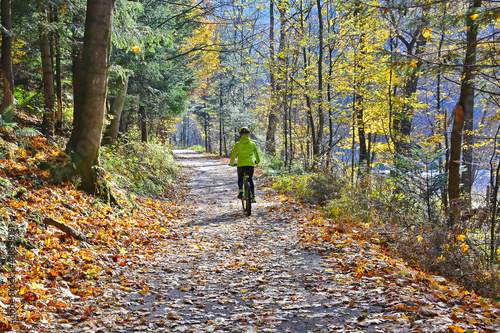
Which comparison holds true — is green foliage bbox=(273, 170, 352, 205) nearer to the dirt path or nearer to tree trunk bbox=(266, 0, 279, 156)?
the dirt path

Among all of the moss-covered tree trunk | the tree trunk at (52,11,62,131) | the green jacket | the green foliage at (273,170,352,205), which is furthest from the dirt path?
the moss-covered tree trunk

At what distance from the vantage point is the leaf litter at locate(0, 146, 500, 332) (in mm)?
3443

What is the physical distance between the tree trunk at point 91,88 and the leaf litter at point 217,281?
0.82 m

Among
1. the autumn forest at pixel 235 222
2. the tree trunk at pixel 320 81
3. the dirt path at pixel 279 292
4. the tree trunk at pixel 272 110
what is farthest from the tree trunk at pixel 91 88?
the tree trunk at pixel 272 110

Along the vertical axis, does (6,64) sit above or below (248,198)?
above

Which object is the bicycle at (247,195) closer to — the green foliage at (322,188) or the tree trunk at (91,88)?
the green foliage at (322,188)

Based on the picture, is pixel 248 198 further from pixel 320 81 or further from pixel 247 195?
pixel 320 81

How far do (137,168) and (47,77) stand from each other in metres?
4.45

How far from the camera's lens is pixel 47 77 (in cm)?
931

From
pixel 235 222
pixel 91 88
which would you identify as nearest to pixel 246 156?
pixel 235 222

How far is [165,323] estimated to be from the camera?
3646mm

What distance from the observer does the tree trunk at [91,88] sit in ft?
24.0

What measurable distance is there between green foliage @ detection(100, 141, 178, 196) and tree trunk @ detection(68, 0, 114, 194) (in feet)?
4.11

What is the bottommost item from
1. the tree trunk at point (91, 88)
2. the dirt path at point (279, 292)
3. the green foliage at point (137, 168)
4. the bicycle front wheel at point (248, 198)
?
the dirt path at point (279, 292)
